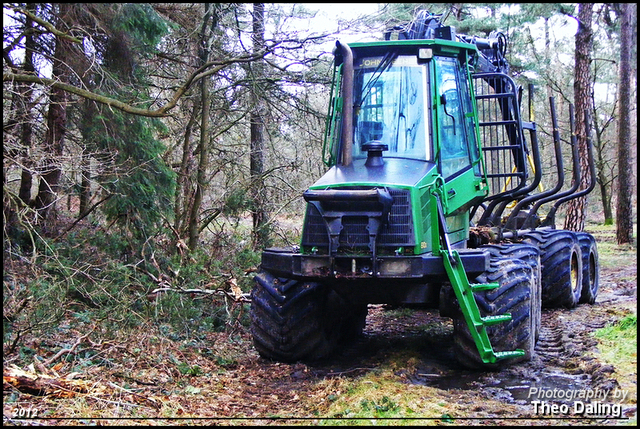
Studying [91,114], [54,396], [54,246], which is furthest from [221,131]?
[54,396]

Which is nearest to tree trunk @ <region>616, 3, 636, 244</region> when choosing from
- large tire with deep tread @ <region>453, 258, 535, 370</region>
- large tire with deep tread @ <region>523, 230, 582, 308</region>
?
large tire with deep tread @ <region>523, 230, 582, 308</region>

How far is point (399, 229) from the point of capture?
247 inches

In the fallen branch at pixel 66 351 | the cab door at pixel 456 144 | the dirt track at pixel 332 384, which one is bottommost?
the dirt track at pixel 332 384

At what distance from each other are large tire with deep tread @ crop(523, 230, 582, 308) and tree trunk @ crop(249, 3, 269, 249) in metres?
4.69

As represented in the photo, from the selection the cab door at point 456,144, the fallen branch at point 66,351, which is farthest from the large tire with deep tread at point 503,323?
the fallen branch at point 66,351

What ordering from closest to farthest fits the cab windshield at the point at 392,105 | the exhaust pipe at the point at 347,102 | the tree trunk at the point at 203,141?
the exhaust pipe at the point at 347,102, the cab windshield at the point at 392,105, the tree trunk at the point at 203,141

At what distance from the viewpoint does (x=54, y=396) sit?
5148mm

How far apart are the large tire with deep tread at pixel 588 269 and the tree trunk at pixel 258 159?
5428mm

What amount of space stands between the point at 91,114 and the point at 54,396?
580cm

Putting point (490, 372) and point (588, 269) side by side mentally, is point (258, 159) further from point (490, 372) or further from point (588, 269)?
point (490, 372)

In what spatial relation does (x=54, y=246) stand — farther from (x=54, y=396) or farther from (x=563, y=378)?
(x=563, y=378)

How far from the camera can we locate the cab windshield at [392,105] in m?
6.84

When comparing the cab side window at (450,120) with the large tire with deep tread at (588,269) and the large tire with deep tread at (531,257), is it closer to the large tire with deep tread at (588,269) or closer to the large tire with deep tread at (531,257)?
the large tire with deep tread at (531,257)

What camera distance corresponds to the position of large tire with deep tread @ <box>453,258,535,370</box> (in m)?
6.45
